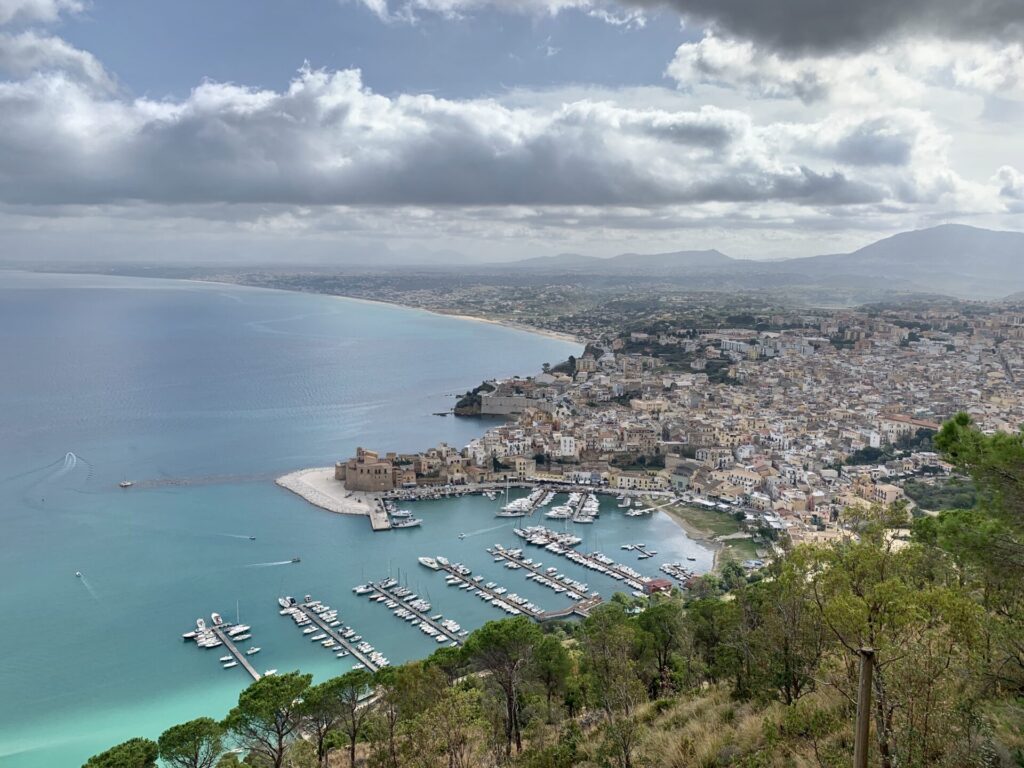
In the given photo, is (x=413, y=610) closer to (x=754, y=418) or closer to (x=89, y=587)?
(x=89, y=587)

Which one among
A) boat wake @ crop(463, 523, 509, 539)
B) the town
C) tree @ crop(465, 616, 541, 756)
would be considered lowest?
boat wake @ crop(463, 523, 509, 539)

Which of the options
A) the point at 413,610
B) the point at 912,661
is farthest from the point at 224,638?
the point at 912,661

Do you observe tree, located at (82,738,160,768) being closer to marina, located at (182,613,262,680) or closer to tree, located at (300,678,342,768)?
tree, located at (300,678,342,768)

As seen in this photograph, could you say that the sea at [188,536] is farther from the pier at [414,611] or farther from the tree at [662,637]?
the tree at [662,637]

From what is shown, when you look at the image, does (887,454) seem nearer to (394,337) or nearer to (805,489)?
(805,489)

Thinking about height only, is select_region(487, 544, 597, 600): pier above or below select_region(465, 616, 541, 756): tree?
below

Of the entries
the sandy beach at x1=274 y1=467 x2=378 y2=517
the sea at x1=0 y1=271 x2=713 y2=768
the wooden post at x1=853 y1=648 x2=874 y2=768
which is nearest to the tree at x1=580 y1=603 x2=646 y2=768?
the wooden post at x1=853 y1=648 x2=874 y2=768
